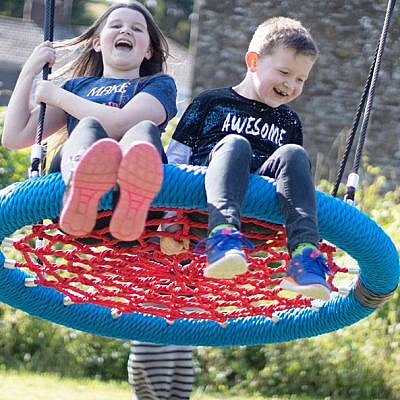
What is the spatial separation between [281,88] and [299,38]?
159mm

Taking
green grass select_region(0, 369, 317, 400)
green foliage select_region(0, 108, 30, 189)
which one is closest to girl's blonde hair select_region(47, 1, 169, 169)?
green grass select_region(0, 369, 317, 400)

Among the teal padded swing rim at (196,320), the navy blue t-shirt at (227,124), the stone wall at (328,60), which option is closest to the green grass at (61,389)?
the teal padded swing rim at (196,320)

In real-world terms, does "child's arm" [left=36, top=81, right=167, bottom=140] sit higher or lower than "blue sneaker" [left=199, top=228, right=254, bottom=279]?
higher

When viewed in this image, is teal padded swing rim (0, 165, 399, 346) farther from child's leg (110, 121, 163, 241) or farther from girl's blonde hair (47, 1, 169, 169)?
girl's blonde hair (47, 1, 169, 169)

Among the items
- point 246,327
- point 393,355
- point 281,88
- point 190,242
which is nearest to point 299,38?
point 281,88

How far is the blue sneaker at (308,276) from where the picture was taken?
9.95 ft

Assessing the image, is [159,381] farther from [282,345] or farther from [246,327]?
[282,345]

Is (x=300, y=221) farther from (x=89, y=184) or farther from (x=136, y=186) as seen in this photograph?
(x=89, y=184)

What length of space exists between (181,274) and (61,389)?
2.59 meters

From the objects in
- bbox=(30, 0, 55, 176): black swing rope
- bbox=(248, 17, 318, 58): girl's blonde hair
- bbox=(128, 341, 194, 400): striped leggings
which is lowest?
bbox=(128, 341, 194, 400): striped leggings

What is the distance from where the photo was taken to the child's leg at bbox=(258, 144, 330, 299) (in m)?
3.05

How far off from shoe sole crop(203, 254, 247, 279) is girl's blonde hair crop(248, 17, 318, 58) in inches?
32.5

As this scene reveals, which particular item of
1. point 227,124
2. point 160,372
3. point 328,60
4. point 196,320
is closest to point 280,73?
point 227,124

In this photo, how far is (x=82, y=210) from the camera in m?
2.93
